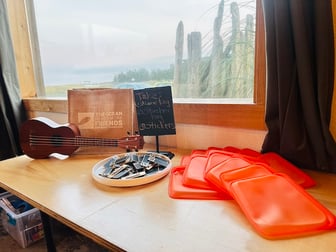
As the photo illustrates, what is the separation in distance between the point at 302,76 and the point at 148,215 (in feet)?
2.04

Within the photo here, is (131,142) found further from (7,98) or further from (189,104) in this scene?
(7,98)

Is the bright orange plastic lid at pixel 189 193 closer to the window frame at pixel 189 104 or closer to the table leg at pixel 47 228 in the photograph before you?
the window frame at pixel 189 104

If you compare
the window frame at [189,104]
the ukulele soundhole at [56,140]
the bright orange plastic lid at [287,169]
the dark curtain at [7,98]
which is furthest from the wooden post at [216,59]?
the dark curtain at [7,98]

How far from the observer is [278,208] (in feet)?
1.72

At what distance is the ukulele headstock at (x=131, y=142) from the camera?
1.02 m

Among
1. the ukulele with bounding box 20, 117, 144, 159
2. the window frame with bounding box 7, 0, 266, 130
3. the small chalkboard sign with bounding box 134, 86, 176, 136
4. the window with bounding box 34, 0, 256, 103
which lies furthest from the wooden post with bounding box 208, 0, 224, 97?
the ukulele with bounding box 20, 117, 144, 159

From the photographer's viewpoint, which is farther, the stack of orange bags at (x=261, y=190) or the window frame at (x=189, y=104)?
the window frame at (x=189, y=104)

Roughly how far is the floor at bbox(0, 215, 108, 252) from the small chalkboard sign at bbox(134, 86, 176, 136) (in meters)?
0.73

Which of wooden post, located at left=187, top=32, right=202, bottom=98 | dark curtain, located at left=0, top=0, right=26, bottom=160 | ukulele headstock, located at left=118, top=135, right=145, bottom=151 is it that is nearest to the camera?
ukulele headstock, located at left=118, top=135, right=145, bottom=151

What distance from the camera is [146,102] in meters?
1.00

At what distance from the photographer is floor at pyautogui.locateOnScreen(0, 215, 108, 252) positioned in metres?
1.24

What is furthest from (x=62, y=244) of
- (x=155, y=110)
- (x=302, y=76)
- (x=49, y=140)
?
(x=302, y=76)

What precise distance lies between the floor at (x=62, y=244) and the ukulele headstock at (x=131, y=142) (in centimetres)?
62

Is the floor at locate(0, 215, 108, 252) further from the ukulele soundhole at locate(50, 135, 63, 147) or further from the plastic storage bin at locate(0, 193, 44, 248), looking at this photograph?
the ukulele soundhole at locate(50, 135, 63, 147)
